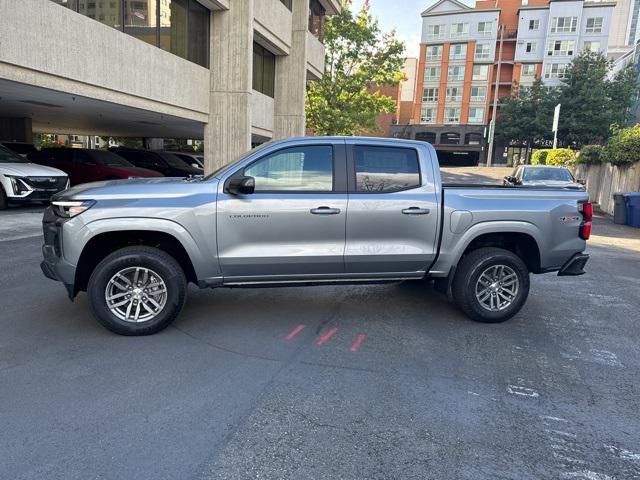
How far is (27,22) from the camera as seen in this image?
374 inches

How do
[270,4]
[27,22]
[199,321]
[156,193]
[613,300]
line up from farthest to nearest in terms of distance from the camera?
[270,4]
[27,22]
[613,300]
[199,321]
[156,193]

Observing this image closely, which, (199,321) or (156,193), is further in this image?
(199,321)

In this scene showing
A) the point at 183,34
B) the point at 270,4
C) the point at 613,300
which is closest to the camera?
the point at 613,300

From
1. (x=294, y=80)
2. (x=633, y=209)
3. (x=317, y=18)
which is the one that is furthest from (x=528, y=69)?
(x=633, y=209)

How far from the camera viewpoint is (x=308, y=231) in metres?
4.91

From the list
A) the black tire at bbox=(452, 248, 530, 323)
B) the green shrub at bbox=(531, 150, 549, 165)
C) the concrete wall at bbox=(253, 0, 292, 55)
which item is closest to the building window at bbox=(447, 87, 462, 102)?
the green shrub at bbox=(531, 150, 549, 165)

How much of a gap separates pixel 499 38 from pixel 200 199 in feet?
222

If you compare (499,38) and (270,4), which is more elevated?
(499,38)

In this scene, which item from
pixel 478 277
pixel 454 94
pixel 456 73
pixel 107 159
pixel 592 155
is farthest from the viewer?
pixel 454 94

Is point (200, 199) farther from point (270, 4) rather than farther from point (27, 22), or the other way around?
point (270, 4)

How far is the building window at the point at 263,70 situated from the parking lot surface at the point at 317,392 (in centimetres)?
1628

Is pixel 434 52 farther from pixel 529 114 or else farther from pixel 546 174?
pixel 546 174

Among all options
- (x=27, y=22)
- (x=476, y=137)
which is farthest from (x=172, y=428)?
(x=476, y=137)

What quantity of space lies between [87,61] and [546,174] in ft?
45.4
